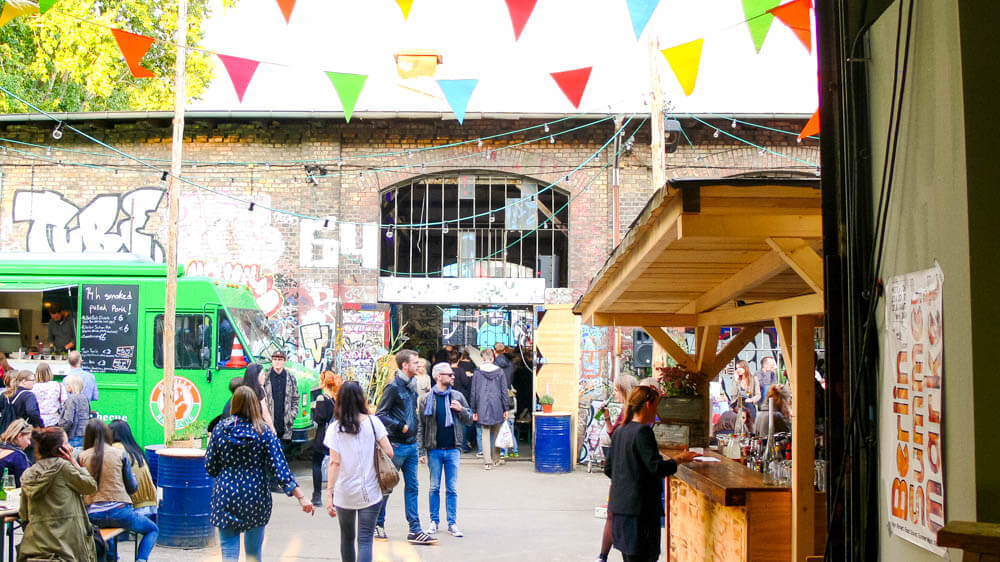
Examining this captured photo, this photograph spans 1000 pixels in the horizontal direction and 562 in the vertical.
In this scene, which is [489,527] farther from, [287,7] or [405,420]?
[287,7]

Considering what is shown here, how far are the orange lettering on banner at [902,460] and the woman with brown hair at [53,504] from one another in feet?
17.2

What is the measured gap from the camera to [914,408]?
3023 millimetres

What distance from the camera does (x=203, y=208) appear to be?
1806 cm

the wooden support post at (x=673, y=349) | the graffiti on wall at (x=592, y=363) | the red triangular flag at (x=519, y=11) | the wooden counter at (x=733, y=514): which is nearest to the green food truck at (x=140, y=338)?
the graffiti on wall at (x=592, y=363)

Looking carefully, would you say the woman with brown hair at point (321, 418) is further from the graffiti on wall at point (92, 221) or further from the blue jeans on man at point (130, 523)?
the graffiti on wall at point (92, 221)

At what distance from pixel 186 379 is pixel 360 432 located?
7.26m

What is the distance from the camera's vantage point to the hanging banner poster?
2.87 m

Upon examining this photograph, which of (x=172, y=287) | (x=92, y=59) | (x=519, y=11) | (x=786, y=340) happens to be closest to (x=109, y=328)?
(x=172, y=287)

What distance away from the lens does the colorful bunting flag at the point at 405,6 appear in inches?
255

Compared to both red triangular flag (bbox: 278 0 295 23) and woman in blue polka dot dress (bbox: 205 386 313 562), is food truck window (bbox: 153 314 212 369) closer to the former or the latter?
woman in blue polka dot dress (bbox: 205 386 313 562)

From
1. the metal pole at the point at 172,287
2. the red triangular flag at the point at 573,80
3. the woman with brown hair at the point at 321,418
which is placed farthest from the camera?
the metal pole at the point at 172,287

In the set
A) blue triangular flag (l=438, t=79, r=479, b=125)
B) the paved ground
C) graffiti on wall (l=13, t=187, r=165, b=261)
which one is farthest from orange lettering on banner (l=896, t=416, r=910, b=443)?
graffiti on wall (l=13, t=187, r=165, b=261)

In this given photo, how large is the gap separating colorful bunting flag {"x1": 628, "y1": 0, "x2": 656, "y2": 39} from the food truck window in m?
9.21

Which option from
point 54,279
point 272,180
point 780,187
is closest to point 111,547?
point 780,187
